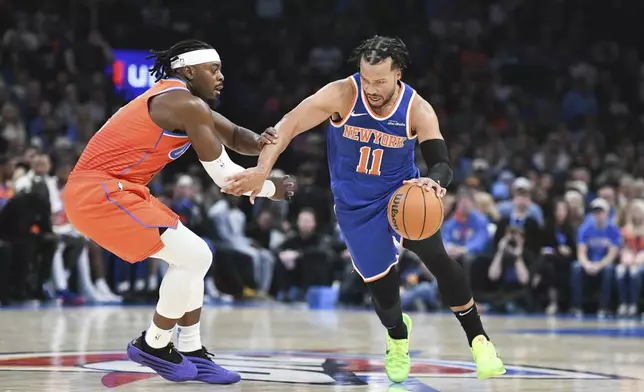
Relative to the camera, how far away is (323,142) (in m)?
16.3

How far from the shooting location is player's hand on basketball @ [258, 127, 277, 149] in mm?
5684

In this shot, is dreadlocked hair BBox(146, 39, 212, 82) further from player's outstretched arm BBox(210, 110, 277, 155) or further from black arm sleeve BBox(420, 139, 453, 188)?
black arm sleeve BBox(420, 139, 453, 188)

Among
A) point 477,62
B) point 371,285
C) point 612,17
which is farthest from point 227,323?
point 612,17

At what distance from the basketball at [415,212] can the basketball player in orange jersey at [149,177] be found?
85 cm

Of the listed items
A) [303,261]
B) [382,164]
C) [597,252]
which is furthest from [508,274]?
[382,164]

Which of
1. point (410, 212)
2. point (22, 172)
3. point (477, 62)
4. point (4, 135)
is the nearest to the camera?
point (410, 212)

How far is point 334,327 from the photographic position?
980 centimetres

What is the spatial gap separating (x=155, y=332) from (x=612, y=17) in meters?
15.6

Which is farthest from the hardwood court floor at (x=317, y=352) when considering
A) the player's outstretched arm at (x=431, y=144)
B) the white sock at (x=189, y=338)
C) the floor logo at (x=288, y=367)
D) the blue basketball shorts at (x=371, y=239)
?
the player's outstretched arm at (x=431, y=144)

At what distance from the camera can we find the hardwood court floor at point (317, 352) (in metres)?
5.62

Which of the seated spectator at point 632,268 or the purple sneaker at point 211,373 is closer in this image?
the purple sneaker at point 211,373

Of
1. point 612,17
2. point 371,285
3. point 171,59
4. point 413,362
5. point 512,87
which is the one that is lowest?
point 413,362

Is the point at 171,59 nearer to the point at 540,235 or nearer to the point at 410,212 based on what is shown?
the point at 410,212

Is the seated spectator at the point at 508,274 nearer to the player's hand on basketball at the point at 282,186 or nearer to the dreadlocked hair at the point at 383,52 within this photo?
the dreadlocked hair at the point at 383,52
